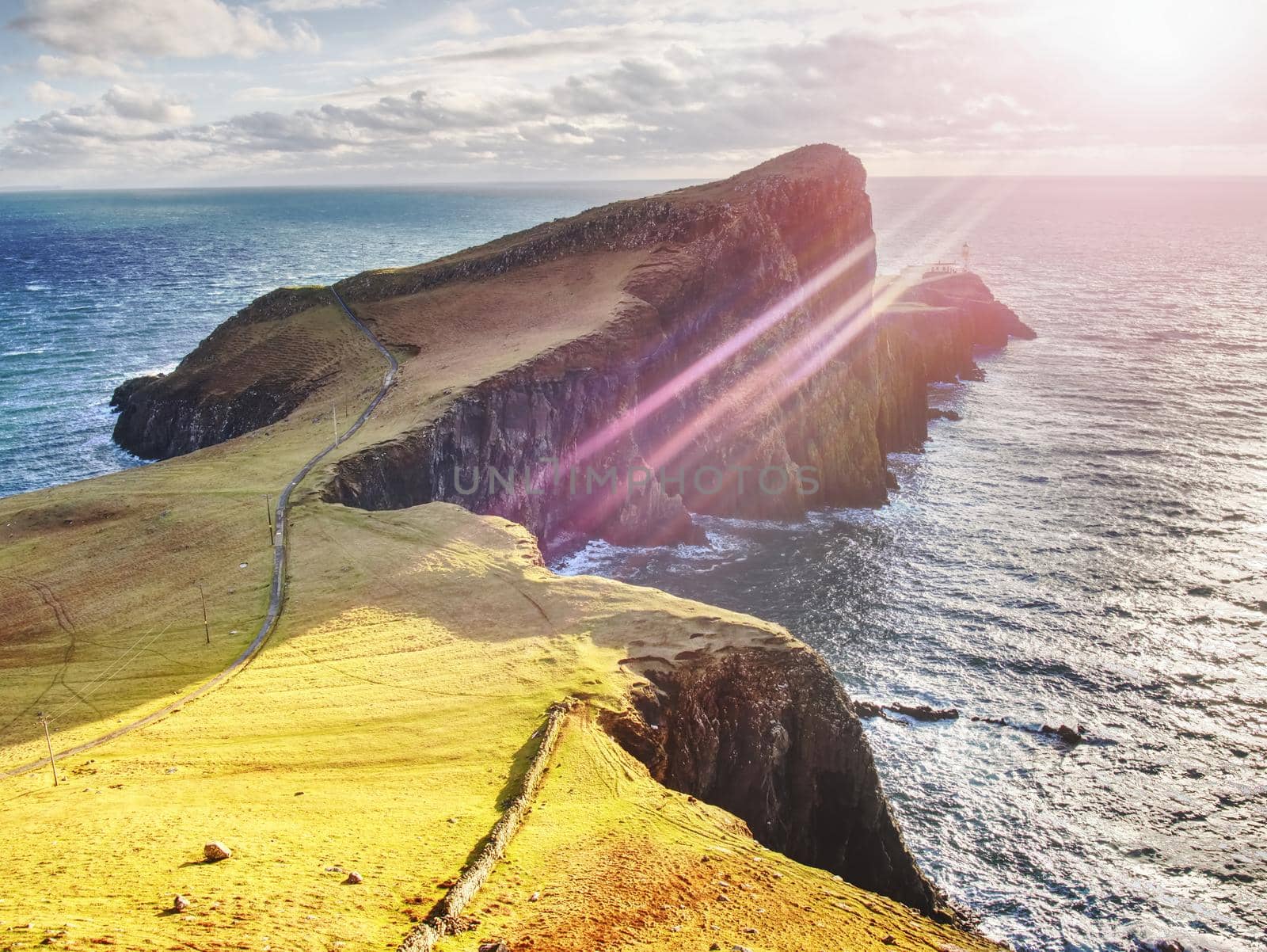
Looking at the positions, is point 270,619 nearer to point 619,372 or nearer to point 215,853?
point 215,853

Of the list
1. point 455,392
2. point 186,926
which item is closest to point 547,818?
point 186,926

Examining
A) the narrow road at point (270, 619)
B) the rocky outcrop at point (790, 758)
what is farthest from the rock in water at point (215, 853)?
the rocky outcrop at point (790, 758)

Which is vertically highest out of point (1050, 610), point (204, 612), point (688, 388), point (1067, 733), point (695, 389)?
point (688, 388)

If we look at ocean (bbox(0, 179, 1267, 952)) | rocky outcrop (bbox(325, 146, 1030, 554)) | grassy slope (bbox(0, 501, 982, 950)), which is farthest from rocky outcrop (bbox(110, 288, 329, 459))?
grassy slope (bbox(0, 501, 982, 950))

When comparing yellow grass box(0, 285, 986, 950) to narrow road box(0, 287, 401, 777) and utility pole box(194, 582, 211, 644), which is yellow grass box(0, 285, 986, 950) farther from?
narrow road box(0, 287, 401, 777)

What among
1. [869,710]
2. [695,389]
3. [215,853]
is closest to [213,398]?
[695,389]
